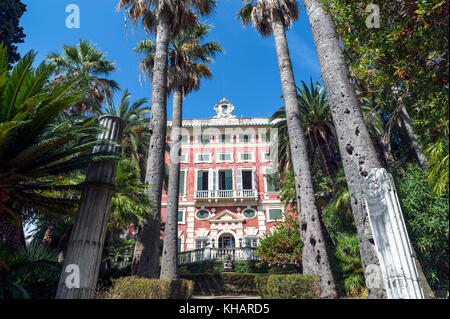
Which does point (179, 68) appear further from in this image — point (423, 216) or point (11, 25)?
point (423, 216)

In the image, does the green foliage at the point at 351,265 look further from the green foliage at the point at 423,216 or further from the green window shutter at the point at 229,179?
the green window shutter at the point at 229,179

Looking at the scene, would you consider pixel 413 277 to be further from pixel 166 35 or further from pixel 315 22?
pixel 166 35

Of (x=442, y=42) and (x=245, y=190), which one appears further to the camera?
(x=245, y=190)

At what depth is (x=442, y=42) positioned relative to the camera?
4.59 meters

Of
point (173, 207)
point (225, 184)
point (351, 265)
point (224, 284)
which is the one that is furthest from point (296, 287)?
point (225, 184)

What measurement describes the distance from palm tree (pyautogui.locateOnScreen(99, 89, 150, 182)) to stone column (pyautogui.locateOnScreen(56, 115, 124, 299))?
534 inches

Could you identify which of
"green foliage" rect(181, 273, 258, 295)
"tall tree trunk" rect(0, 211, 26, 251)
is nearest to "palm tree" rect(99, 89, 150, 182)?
"green foliage" rect(181, 273, 258, 295)

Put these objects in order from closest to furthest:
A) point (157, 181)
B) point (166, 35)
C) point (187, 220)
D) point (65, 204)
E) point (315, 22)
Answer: point (65, 204) < point (315, 22) < point (157, 181) < point (166, 35) < point (187, 220)

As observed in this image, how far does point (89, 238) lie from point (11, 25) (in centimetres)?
1728

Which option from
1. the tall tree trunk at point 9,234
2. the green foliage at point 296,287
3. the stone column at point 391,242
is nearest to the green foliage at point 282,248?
the green foliage at point 296,287

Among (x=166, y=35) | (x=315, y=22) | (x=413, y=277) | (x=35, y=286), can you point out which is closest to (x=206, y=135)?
(x=166, y=35)

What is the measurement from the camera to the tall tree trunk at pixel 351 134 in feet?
15.3

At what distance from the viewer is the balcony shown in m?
25.2
